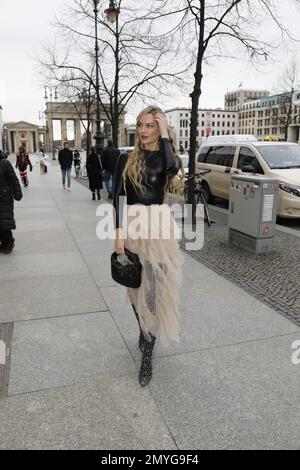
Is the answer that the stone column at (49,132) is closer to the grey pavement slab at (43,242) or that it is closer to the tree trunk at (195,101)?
the tree trunk at (195,101)

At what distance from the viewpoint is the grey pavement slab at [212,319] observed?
3.69 m

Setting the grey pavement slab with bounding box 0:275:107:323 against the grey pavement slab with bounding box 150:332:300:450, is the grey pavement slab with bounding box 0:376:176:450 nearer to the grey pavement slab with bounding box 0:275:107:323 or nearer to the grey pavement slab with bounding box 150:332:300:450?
the grey pavement slab with bounding box 150:332:300:450

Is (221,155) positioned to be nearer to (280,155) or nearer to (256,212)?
(280,155)

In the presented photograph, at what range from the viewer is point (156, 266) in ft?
9.71

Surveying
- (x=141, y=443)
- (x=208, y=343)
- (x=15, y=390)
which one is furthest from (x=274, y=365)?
(x=15, y=390)

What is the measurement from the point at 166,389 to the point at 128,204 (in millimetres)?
1406

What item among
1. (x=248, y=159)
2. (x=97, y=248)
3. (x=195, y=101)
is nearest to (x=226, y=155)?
(x=248, y=159)

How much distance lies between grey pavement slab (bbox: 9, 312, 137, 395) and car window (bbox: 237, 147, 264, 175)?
675 cm

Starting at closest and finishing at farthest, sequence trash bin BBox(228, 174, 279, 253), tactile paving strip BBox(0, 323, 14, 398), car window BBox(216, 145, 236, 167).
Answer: tactile paving strip BBox(0, 323, 14, 398) < trash bin BBox(228, 174, 279, 253) < car window BBox(216, 145, 236, 167)

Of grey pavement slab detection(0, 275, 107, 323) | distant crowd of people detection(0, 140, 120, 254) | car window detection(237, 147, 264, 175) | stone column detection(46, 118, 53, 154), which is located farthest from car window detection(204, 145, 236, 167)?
stone column detection(46, 118, 53, 154)

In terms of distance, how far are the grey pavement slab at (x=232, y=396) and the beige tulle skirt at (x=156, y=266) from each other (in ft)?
1.23

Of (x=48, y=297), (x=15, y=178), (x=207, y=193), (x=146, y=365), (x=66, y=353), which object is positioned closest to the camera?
(x=146, y=365)

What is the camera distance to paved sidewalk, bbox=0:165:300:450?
2.49 metres

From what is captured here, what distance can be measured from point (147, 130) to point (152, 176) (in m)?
0.33
